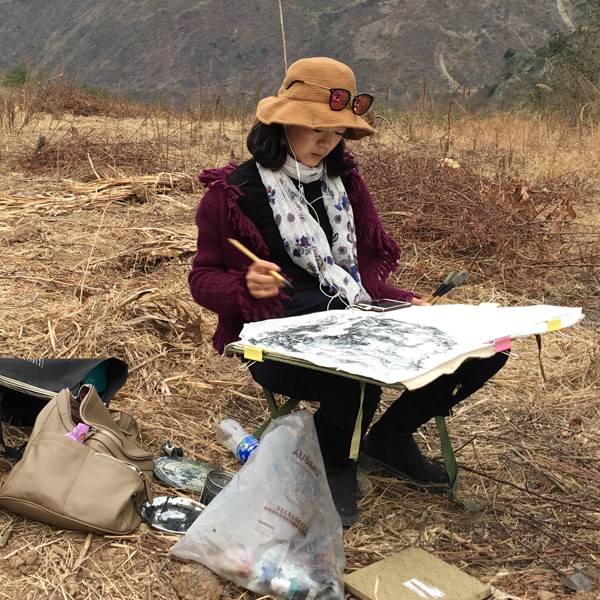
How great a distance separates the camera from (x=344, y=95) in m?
2.11

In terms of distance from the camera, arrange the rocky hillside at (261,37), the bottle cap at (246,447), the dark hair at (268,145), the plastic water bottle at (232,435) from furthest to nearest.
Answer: the rocky hillside at (261,37), the plastic water bottle at (232,435), the bottle cap at (246,447), the dark hair at (268,145)

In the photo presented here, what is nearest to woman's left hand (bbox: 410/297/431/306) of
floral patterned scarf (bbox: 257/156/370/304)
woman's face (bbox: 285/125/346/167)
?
floral patterned scarf (bbox: 257/156/370/304)

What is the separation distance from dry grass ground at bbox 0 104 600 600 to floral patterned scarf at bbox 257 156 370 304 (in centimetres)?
68

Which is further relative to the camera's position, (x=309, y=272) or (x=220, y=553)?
(x=309, y=272)

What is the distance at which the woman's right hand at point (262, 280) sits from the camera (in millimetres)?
1982

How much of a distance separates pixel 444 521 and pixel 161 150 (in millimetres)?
5581

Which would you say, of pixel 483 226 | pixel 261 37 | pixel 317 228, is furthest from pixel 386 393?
pixel 261 37

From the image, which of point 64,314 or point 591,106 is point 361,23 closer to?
point 591,106

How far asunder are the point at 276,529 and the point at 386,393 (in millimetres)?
1344

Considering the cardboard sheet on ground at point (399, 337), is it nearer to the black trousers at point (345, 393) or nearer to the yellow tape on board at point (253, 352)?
the yellow tape on board at point (253, 352)

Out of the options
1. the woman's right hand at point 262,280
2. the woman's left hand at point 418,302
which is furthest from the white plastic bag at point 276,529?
the woman's left hand at point 418,302

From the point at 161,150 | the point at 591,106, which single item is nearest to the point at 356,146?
the point at 161,150

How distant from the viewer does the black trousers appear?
1992 mm

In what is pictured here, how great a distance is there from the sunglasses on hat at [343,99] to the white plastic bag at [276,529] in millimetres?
911
